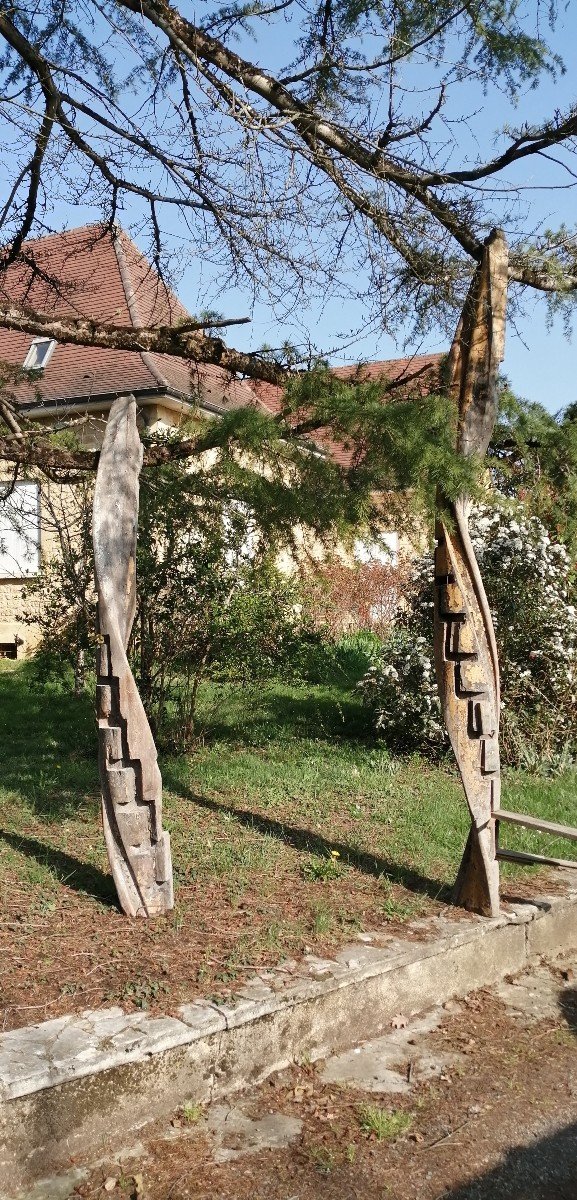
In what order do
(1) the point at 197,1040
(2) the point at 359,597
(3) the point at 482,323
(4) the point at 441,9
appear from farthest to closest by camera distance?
1. (2) the point at 359,597
2. (4) the point at 441,9
3. (3) the point at 482,323
4. (1) the point at 197,1040

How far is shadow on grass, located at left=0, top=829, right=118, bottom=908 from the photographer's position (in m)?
4.75

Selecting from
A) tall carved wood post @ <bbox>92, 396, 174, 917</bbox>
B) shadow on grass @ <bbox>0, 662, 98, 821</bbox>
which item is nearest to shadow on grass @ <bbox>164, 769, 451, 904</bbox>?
shadow on grass @ <bbox>0, 662, 98, 821</bbox>

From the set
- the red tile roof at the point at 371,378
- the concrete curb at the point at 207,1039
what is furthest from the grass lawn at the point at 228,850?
the red tile roof at the point at 371,378

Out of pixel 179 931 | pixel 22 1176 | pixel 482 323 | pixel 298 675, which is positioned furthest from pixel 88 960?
pixel 298 675

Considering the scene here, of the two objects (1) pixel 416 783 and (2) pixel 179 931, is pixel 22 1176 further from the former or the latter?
(1) pixel 416 783

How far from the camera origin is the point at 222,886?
16.3 ft

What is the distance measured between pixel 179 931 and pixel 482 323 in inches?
126

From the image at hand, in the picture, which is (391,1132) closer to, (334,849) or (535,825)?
(535,825)

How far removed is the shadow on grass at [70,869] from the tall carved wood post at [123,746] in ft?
0.83

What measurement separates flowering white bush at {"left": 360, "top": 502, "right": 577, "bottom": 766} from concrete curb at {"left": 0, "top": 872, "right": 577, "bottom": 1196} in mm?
3623

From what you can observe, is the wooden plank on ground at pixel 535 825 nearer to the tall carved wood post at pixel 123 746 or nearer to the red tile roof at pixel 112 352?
the tall carved wood post at pixel 123 746

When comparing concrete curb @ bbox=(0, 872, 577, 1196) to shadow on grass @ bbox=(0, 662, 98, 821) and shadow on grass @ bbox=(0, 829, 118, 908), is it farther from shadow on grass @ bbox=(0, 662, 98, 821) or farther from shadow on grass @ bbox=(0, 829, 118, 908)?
shadow on grass @ bbox=(0, 662, 98, 821)

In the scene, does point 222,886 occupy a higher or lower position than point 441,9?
lower

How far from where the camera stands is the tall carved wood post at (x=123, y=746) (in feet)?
14.4
